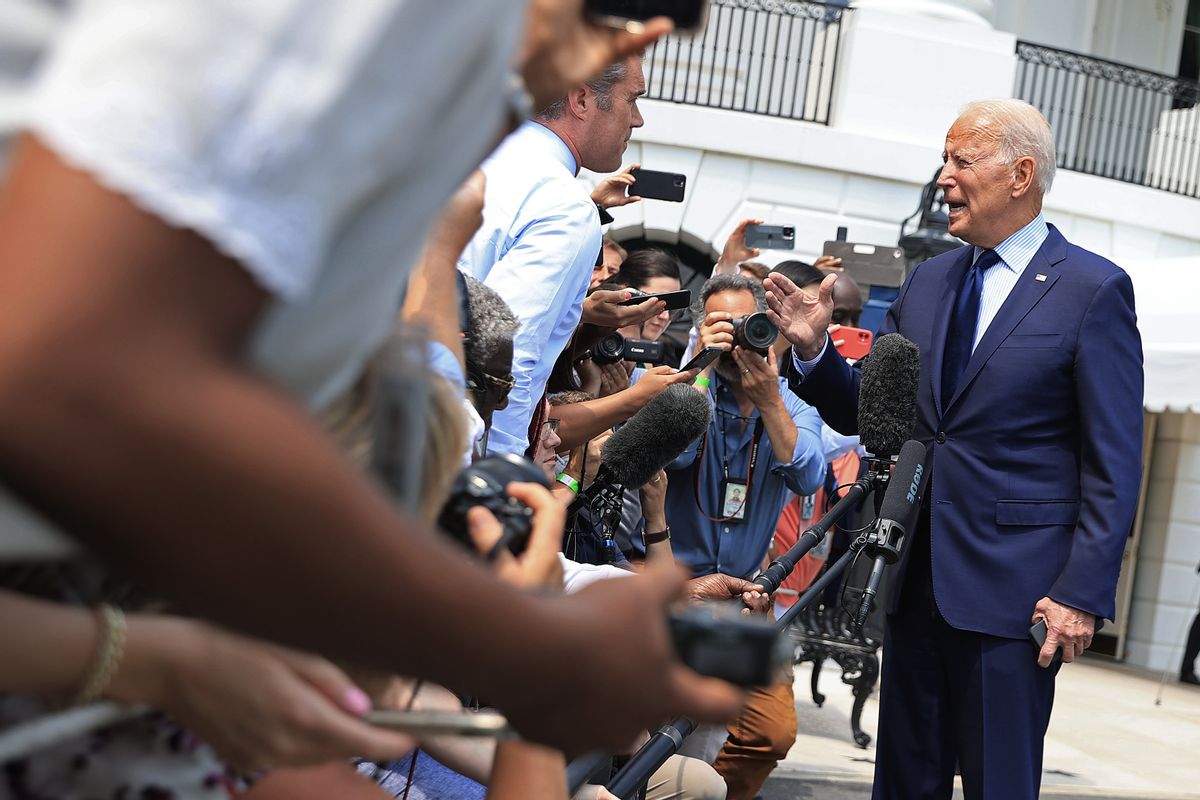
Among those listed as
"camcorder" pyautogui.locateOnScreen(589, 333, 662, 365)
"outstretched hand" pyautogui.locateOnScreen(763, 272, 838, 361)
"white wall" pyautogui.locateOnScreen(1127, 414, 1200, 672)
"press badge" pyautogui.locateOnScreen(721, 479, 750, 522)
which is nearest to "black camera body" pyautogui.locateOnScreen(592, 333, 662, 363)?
"camcorder" pyautogui.locateOnScreen(589, 333, 662, 365)

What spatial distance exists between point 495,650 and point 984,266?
10.7 feet

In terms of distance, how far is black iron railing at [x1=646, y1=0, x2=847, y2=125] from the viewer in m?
12.5

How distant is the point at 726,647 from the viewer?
31.5 inches

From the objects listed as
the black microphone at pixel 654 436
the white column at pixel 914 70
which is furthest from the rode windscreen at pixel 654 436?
the white column at pixel 914 70

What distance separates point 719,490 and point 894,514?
1385mm

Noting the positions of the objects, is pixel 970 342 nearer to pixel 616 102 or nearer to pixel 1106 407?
pixel 1106 407

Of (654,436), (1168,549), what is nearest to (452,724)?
(654,436)

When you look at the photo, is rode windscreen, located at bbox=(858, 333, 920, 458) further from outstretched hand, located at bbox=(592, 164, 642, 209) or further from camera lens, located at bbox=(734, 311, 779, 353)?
outstretched hand, located at bbox=(592, 164, 642, 209)

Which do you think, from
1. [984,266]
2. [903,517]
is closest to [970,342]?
[984,266]

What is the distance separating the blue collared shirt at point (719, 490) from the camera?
442 centimetres

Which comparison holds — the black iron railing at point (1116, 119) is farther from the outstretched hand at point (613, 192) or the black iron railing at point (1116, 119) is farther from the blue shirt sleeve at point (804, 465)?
the outstretched hand at point (613, 192)

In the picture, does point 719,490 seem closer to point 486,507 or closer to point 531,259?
point 531,259

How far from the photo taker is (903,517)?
3.11 meters

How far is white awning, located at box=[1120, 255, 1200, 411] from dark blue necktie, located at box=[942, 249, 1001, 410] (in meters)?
4.88
